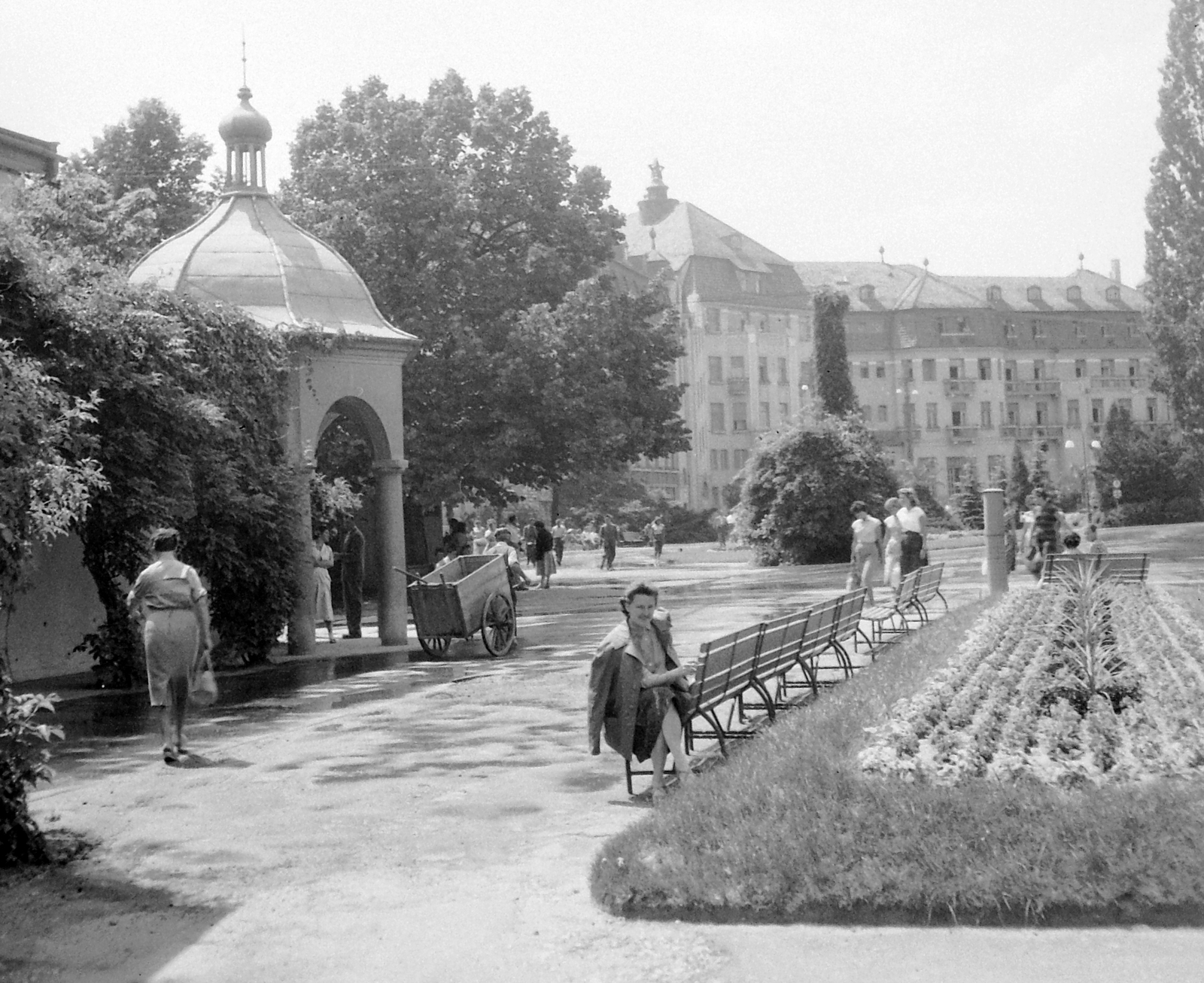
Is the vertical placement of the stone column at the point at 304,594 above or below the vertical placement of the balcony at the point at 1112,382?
below

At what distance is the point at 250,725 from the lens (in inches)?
557

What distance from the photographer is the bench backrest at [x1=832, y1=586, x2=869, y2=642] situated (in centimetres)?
1527

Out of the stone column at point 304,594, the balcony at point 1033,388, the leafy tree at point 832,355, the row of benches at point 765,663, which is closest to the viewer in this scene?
the row of benches at point 765,663

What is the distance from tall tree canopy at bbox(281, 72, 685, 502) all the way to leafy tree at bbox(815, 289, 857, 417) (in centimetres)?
2321

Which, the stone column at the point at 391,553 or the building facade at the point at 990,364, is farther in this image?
the building facade at the point at 990,364

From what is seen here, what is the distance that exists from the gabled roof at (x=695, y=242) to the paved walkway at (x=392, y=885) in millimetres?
95293

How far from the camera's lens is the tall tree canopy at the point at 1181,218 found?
5516cm

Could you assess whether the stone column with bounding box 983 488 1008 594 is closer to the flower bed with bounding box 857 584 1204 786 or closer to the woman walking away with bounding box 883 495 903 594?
the woman walking away with bounding box 883 495 903 594

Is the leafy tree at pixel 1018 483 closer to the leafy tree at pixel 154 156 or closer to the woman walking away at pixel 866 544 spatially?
the leafy tree at pixel 154 156

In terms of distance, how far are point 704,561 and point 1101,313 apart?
2857 inches

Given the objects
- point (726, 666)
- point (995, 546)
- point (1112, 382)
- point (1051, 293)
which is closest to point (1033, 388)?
point (1112, 382)

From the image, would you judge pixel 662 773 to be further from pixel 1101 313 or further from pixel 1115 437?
pixel 1101 313

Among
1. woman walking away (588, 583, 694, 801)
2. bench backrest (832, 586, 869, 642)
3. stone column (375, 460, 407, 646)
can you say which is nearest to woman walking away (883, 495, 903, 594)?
stone column (375, 460, 407, 646)

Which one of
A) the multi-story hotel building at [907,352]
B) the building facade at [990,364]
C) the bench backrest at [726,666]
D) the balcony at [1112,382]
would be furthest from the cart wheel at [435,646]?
the balcony at [1112,382]
